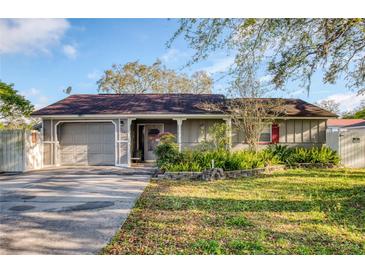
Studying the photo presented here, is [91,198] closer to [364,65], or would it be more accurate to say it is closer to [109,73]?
[364,65]

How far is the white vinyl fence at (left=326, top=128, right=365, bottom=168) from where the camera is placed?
42.1 feet

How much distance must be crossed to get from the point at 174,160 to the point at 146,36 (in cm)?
519

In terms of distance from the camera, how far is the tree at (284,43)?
18.4 feet

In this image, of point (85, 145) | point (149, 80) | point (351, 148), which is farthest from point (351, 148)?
point (149, 80)

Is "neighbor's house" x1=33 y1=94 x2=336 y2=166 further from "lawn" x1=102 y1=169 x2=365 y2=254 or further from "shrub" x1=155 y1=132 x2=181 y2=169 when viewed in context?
"lawn" x1=102 y1=169 x2=365 y2=254

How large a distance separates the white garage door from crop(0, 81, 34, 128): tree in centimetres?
497

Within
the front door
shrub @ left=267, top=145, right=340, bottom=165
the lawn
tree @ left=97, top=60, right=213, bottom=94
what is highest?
tree @ left=97, top=60, right=213, bottom=94

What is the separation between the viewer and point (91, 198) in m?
6.32

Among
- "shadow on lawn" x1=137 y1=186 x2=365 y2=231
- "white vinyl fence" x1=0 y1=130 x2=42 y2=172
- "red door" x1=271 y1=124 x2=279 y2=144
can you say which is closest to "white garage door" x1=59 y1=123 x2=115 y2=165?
"white vinyl fence" x1=0 y1=130 x2=42 y2=172

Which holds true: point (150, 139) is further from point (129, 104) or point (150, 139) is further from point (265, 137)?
point (265, 137)

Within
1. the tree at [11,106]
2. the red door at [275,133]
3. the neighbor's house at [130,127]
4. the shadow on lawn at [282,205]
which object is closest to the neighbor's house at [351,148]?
the neighbor's house at [130,127]

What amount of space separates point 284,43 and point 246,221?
430 centimetres

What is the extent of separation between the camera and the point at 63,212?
5.14 m
